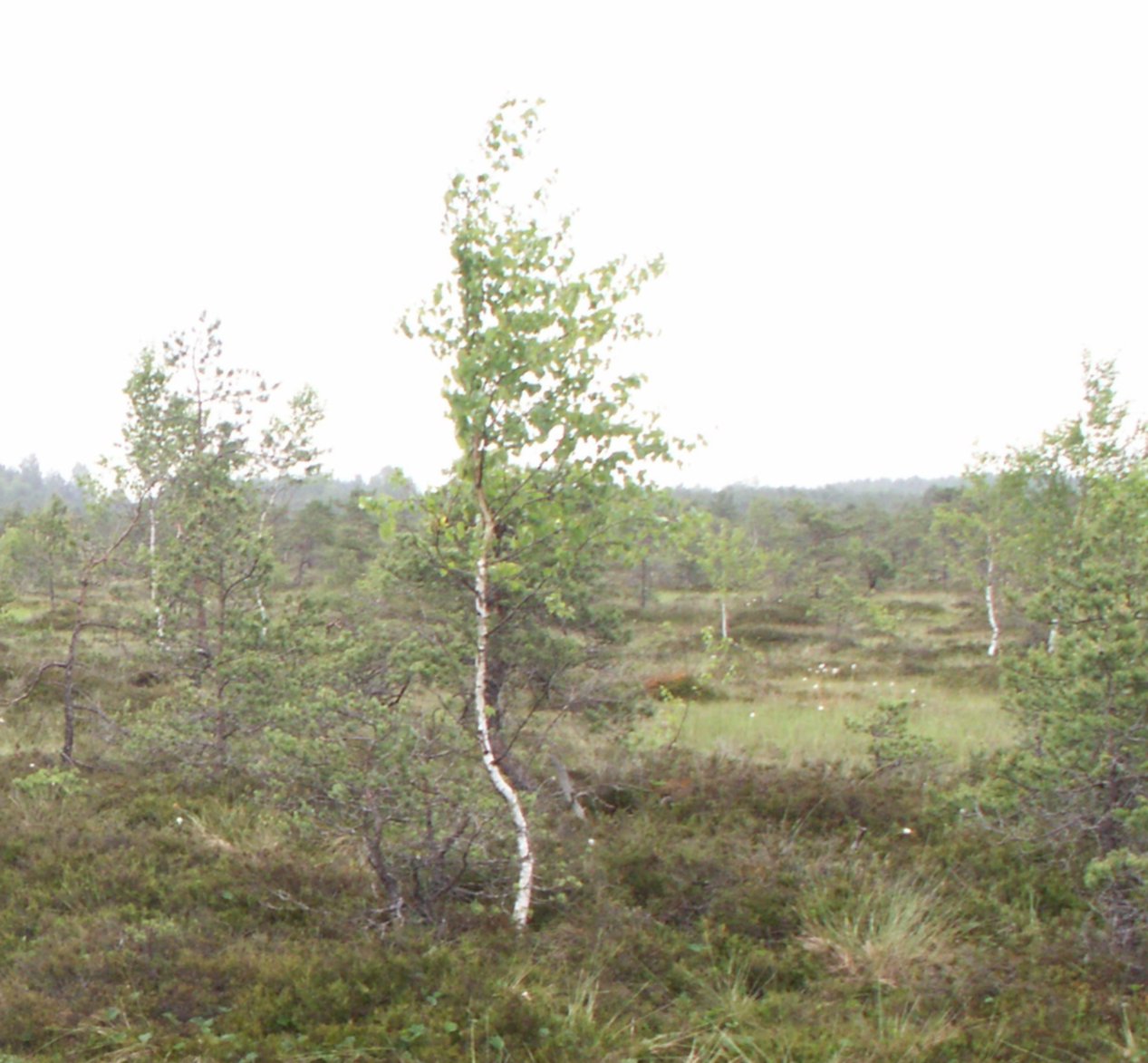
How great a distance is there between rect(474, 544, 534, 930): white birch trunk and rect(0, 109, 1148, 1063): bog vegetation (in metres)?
0.02

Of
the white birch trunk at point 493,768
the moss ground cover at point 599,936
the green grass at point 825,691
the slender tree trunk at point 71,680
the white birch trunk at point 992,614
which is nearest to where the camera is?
the moss ground cover at point 599,936

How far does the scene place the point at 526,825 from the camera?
5223 mm

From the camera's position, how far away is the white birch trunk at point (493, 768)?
5078 millimetres

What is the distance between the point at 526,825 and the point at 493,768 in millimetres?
437

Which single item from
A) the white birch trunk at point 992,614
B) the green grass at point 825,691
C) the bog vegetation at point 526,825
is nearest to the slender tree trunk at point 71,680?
the bog vegetation at point 526,825

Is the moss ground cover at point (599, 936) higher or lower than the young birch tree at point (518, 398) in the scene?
lower

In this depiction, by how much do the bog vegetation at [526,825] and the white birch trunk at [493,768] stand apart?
0.08ft

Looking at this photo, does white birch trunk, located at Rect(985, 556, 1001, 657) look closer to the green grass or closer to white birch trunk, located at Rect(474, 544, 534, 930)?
the green grass

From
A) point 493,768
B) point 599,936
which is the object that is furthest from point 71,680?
point 599,936

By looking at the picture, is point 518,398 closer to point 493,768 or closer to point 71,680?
point 493,768

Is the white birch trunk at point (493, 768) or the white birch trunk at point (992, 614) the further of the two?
the white birch trunk at point (992, 614)

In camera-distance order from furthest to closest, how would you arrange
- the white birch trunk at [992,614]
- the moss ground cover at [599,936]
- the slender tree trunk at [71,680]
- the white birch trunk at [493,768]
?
the white birch trunk at [992,614] → the slender tree trunk at [71,680] → the white birch trunk at [493,768] → the moss ground cover at [599,936]

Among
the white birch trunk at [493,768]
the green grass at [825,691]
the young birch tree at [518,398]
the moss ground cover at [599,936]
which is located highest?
the young birch tree at [518,398]

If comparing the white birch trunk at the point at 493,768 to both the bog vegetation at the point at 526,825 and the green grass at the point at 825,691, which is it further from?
the green grass at the point at 825,691
